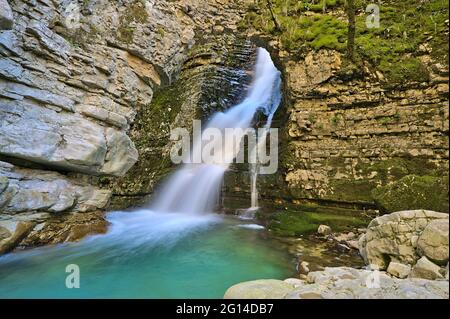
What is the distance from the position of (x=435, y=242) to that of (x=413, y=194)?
3358 millimetres

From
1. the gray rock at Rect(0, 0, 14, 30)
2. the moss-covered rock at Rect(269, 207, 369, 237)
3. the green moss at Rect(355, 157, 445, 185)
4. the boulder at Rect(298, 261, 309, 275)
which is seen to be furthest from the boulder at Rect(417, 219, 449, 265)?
the gray rock at Rect(0, 0, 14, 30)

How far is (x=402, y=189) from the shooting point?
23.6 feet

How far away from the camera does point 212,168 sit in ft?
43.3

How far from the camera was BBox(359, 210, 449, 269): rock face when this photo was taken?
424 cm

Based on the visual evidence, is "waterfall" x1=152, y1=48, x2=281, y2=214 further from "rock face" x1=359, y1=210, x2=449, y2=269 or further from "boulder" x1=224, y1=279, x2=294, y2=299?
"boulder" x1=224, y1=279, x2=294, y2=299

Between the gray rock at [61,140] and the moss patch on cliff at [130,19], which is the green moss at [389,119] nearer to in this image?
the gray rock at [61,140]

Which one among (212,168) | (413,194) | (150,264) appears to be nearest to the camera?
(150,264)

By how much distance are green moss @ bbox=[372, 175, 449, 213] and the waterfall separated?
490cm

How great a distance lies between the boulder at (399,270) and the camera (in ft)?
14.2

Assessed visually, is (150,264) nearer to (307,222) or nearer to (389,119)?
(307,222)

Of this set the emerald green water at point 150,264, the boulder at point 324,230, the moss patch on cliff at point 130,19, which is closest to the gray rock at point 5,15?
the moss patch on cliff at point 130,19

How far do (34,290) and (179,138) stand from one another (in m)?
9.89

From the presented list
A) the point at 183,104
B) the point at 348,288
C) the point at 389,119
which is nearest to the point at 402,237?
the point at 348,288

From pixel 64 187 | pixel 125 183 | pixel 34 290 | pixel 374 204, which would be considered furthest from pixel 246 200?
pixel 34 290
